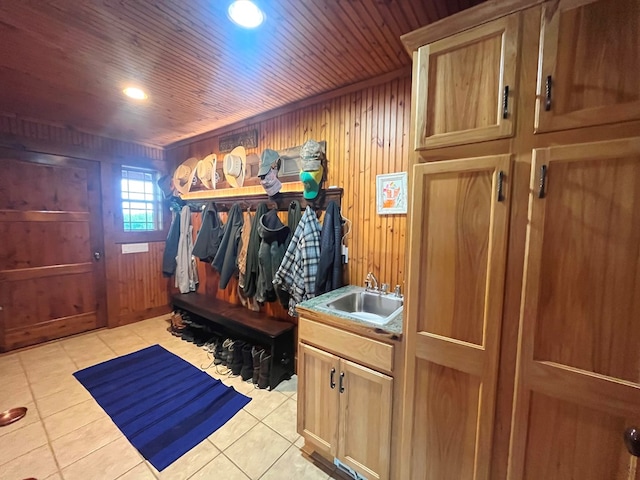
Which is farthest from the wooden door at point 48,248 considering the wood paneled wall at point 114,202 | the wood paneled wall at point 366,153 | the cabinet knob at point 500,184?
the cabinet knob at point 500,184

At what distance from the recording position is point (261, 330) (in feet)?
7.91

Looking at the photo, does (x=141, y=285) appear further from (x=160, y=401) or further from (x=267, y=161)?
(x=267, y=161)

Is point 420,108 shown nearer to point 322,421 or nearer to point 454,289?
point 454,289

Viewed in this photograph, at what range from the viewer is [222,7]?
4.43 feet

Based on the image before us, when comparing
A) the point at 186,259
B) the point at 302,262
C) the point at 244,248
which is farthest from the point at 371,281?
the point at 186,259

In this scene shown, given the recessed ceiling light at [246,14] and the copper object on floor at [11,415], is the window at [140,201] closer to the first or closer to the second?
the copper object on floor at [11,415]

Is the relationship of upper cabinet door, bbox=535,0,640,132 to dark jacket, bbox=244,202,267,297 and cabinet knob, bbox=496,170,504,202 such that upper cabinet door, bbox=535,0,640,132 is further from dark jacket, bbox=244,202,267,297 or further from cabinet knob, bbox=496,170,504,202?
dark jacket, bbox=244,202,267,297

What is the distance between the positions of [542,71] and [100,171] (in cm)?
439

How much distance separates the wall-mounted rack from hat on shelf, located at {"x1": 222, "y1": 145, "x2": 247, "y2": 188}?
17cm

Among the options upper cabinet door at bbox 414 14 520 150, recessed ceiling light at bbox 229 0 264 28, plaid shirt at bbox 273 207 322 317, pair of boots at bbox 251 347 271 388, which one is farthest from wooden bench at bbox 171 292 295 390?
recessed ceiling light at bbox 229 0 264 28

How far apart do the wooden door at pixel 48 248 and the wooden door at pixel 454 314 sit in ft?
13.2

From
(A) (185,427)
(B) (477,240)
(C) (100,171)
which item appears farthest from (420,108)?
(C) (100,171)

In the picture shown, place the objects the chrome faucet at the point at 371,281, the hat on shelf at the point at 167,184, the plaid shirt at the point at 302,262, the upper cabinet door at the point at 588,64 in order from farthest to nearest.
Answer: the hat on shelf at the point at 167,184
the plaid shirt at the point at 302,262
the chrome faucet at the point at 371,281
the upper cabinet door at the point at 588,64

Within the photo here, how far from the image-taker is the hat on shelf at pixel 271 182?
8.33 feet
